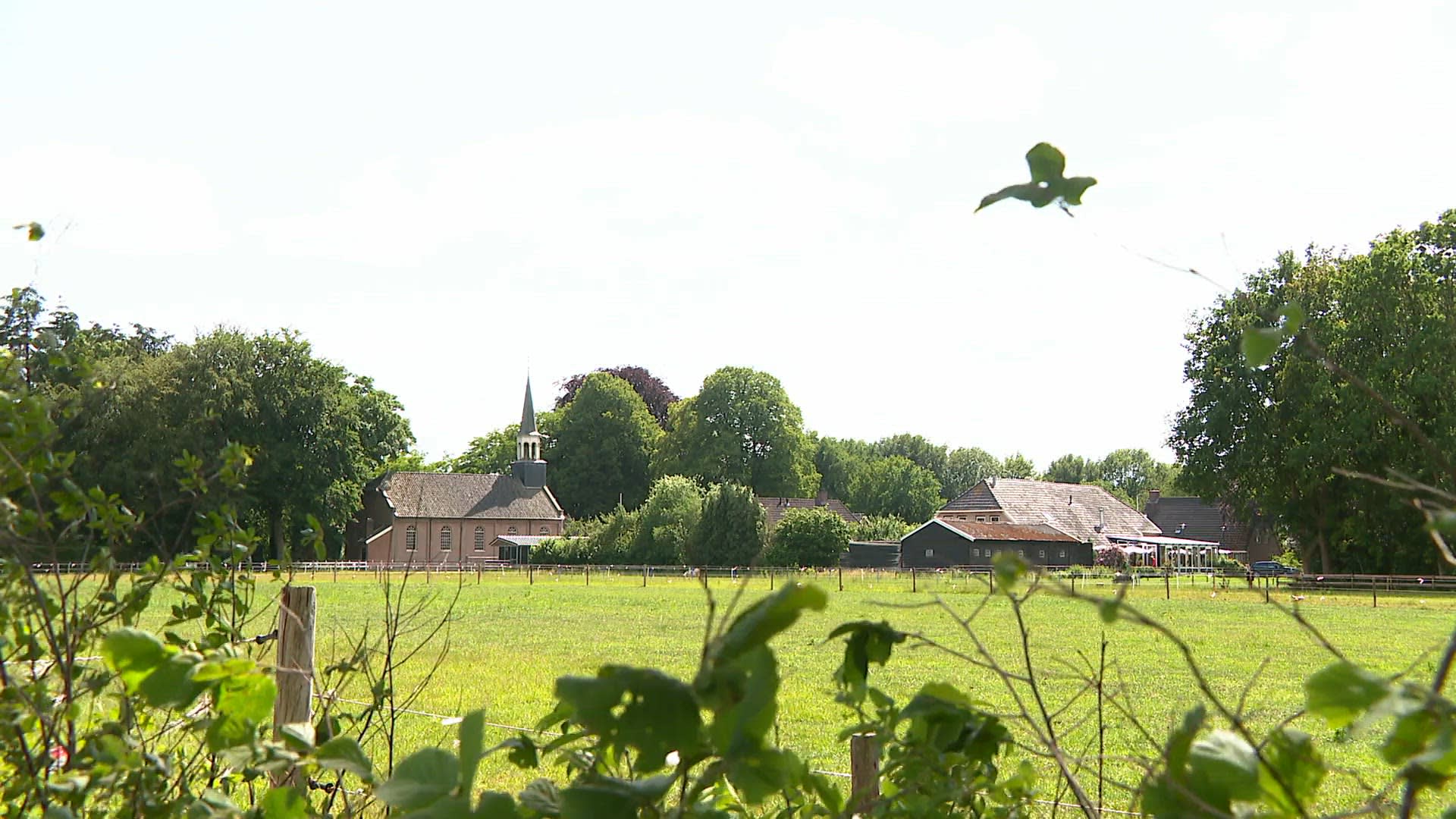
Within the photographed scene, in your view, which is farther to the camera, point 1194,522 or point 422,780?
point 1194,522

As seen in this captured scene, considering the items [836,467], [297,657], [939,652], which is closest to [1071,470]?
[836,467]

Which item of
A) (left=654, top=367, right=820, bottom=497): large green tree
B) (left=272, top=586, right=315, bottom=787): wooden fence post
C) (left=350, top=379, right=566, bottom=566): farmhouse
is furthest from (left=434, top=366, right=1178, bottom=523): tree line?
(left=272, top=586, right=315, bottom=787): wooden fence post

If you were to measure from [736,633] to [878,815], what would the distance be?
85 centimetres

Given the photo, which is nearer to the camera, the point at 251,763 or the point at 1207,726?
the point at 1207,726

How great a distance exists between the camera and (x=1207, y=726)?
0.83 meters

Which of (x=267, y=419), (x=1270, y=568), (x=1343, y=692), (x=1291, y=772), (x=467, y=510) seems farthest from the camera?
(x=467, y=510)

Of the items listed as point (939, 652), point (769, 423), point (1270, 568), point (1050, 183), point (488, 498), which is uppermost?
point (769, 423)

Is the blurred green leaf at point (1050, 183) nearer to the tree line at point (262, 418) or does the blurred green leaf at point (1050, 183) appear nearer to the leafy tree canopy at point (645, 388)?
the tree line at point (262, 418)

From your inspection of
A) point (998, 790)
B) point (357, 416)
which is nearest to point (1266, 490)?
point (357, 416)

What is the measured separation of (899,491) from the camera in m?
102

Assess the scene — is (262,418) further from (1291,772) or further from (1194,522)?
(1291,772)

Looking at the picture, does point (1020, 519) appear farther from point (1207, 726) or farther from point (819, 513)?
point (1207, 726)

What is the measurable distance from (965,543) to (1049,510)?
10750 millimetres

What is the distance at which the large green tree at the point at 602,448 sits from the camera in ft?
282
